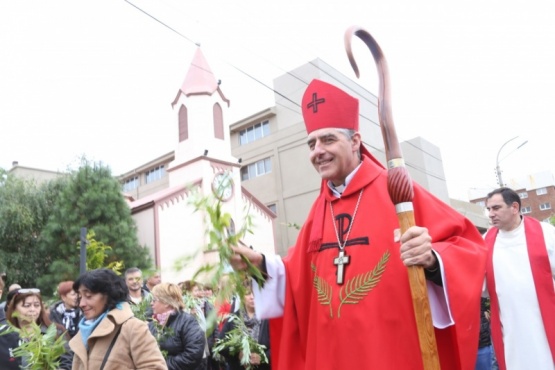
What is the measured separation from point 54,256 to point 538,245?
2119cm

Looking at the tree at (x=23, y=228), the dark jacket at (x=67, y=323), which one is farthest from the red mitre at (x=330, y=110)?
the tree at (x=23, y=228)

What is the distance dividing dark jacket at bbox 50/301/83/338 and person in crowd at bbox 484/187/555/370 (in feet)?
→ 15.4

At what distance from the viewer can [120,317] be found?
153 inches

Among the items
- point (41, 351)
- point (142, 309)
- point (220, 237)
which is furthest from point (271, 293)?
point (142, 309)

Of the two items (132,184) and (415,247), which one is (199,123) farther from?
(415,247)

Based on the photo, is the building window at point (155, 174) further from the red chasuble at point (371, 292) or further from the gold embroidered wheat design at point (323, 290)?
the gold embroidered wheat design at point (323, 290)

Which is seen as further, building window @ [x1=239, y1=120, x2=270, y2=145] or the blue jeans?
building window @ [x1=239, y1=120, x2=270, y2=145]

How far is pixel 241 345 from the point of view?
17.5 ft

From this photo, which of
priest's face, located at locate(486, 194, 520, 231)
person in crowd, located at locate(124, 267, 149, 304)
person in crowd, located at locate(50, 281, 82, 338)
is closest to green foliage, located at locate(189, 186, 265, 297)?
priest's face, located at locate(486, 194, 520, 231)

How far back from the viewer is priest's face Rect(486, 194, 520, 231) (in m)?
4.78

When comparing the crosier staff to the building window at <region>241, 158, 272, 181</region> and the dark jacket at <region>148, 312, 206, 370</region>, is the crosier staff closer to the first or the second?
the dark jacket at <region>148, 312, 206, 370</region>

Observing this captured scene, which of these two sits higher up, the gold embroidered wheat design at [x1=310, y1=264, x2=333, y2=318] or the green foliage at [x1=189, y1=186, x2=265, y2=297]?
the green foliage at [x1=189, y1=186, x2=265, y2=297]

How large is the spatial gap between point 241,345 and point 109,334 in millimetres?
1829

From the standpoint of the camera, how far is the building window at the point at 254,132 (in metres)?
37.4
